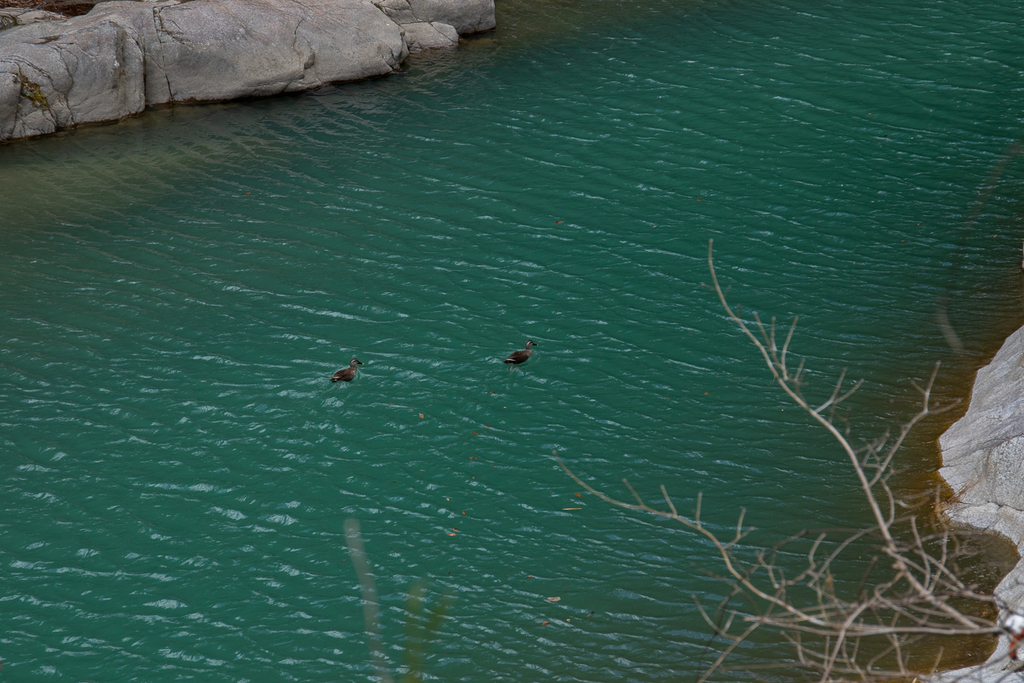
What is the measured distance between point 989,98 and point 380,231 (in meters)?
11.0

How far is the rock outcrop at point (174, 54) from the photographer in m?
15.4

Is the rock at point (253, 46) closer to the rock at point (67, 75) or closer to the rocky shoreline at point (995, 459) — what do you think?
the rock at point (67, 75)

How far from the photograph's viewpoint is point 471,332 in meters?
10.6

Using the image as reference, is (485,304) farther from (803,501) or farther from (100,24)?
(100,24)

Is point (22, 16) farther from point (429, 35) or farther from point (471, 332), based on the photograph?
point (471, 332)

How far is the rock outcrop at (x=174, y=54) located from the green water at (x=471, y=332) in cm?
51

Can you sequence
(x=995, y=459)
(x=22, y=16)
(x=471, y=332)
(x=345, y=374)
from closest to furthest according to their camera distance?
(x=995, y=459)
(x=345, y=374)
(x=471, y=332)
(x=22, y=16)

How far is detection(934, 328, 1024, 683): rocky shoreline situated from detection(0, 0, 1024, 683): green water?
1.83 feet

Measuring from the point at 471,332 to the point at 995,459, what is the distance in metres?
5.56

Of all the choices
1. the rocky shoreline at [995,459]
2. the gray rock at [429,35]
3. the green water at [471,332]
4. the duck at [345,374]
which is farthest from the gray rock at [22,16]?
the rocky shoreline at [995,459]

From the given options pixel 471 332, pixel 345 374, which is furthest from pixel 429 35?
pixel 345 374

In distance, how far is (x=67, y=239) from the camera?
12.6m

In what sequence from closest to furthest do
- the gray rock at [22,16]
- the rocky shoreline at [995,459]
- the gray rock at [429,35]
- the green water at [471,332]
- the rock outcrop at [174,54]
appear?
the green water at [471,332] < the rocky shoreline at [995,459] < the rock outcrop at [174,54] < the gray rock at [22,16] < the gray rock at [429,35]

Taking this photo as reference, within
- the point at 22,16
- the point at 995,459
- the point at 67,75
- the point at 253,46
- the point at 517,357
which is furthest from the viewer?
the point at 22,16
